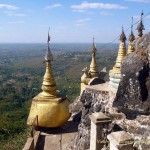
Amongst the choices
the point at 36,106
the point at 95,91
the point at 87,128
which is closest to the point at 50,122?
the point at 36,106

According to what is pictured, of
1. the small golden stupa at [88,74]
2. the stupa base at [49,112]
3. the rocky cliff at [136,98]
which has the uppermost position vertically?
the rocky cliff at [136,98]

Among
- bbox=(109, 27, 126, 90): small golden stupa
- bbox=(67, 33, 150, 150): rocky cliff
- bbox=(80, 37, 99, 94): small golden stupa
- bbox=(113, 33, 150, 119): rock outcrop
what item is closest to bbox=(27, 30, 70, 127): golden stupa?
bbox=(109, 27, 126, 90): small golden stupa

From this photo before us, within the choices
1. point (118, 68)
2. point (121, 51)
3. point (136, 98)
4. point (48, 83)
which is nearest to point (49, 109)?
point (48, 83)

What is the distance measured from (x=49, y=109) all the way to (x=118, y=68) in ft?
13.8

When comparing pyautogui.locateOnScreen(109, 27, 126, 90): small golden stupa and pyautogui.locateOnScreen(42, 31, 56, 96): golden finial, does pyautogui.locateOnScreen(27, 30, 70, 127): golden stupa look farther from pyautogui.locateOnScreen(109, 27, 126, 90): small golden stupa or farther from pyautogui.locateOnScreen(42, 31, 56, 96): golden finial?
pyautogui.locateOnScreen(109, 27, 126, 90): small golden stupa

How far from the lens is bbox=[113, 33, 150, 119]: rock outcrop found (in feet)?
27.3

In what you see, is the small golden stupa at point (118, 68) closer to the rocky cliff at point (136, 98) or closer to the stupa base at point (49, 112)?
the rocky cliff at point (136, 98)

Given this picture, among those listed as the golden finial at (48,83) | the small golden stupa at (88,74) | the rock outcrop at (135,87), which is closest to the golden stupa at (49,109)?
the golden finial at (48,83)

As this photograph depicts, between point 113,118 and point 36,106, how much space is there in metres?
7.28

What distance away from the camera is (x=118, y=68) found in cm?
1431

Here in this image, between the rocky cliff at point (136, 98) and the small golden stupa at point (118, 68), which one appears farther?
the small golden stupa at point (118, 68)

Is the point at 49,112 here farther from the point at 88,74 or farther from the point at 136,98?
the point at 136,98

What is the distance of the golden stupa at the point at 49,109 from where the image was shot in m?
15.8

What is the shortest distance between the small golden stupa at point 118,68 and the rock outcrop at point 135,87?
3482 mm
